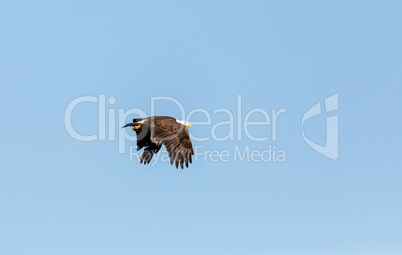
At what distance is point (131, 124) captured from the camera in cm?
2670

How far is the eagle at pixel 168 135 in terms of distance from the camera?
85.4 feet

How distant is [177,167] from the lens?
25891 millimetres

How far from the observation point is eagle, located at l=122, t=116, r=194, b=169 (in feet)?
85.4

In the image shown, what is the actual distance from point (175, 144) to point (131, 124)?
1.75 meters

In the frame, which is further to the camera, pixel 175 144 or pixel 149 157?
pixel 149 157

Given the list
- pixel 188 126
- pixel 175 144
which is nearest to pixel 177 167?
pixel 175 144

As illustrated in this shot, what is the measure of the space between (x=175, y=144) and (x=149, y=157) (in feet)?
7.02

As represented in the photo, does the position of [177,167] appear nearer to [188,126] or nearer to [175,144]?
[175,144]

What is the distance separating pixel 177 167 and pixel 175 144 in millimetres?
803

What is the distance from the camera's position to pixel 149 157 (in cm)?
2798

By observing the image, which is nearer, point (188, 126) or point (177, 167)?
point (177, 167)

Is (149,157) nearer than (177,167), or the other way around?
(177,167)

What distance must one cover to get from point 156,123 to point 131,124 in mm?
852

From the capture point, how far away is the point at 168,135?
26328 millimetres
